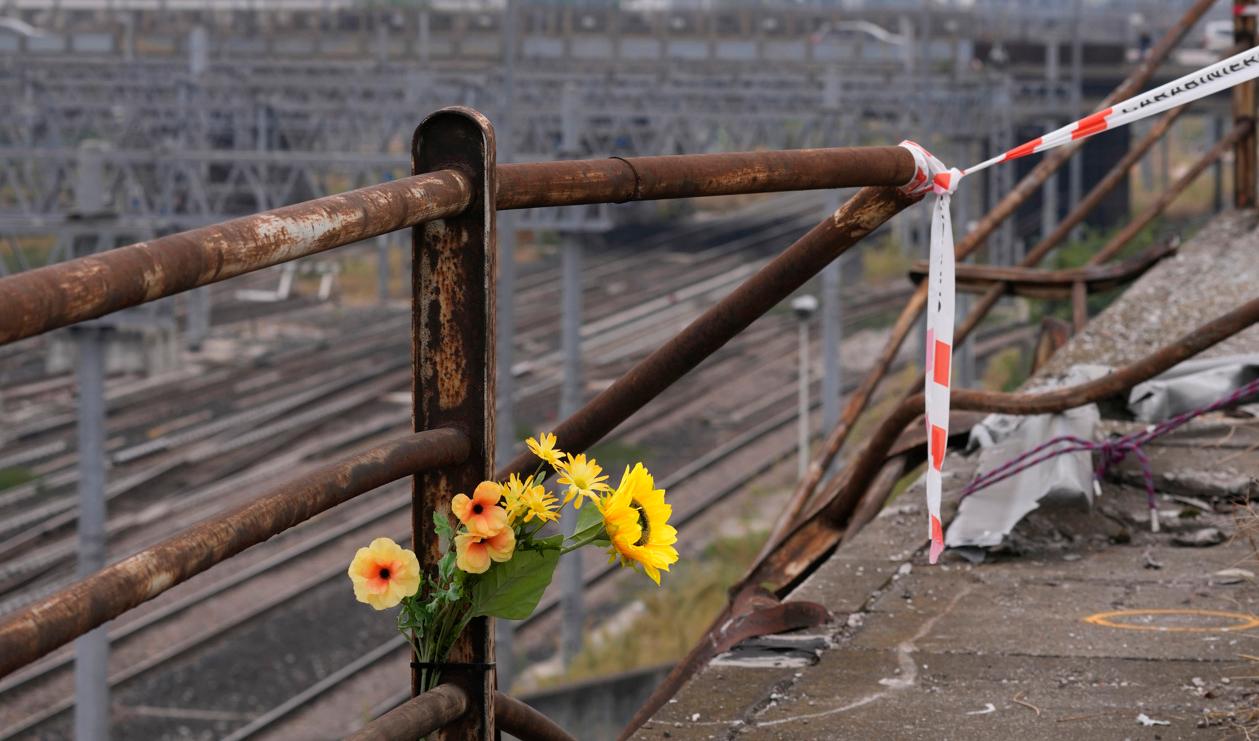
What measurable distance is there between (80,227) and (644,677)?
690 centimetres

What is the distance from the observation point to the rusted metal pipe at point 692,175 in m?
2.39

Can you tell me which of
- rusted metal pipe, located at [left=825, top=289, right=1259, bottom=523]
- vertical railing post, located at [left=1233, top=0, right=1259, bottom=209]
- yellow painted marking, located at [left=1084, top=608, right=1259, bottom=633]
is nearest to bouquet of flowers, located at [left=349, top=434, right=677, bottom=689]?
yellow painted marking, located at [left=1084, top=608, right=1259, bottom=633]

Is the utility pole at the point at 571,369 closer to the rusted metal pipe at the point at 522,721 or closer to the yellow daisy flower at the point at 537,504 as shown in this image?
the rusted metal pipe at the point at 522,721

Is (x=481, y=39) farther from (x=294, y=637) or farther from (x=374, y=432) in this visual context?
(x=294, y=637)

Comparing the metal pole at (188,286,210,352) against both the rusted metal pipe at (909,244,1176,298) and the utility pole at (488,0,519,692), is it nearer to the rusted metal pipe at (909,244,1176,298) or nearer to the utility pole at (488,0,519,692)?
the utility pole at (488,0,519,692)

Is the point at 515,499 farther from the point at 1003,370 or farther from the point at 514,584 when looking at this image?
the point at 1003,370

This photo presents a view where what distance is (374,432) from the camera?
26672 mm

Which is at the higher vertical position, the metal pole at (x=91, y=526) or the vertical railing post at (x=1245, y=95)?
the vertical railing post at (x=1245, y=95)

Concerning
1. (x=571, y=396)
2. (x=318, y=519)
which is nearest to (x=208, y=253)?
(x=571, y=396)

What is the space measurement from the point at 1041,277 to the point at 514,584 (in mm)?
4286

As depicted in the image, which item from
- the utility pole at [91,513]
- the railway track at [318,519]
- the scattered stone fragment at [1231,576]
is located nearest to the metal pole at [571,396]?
the railway track at [318,519]

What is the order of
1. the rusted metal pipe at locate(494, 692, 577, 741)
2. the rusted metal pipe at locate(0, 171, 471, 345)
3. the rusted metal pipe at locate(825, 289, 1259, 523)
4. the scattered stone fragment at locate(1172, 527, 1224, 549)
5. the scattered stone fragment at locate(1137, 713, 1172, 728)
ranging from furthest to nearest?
the scattered stone fragment at locate(1172, 527, 1224, 549) → the rusted metal pipe at locate(825, 289, 1259, 523) → the scattered stone fragment at locate(1137, 713, 1172, 728) → the rusted metal pipe at locate(494, 692, 577, 741) → the rusted metal pipe at locate(0, 171, 471, 345)

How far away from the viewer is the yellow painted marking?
3748 millimetres

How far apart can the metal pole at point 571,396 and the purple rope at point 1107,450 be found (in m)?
11.2
